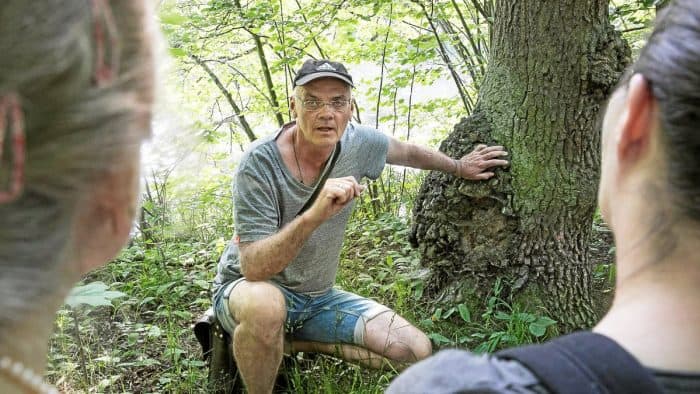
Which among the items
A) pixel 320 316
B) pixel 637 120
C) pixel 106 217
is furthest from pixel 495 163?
pixel 106 217

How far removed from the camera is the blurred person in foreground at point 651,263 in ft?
2.89

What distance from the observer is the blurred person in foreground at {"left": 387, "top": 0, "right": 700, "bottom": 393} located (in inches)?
34.7

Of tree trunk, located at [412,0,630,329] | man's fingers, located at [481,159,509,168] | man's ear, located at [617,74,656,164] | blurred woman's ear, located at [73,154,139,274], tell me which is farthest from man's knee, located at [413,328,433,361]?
blurred woman's ear, located at [73,154,139,274]

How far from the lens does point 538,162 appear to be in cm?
321

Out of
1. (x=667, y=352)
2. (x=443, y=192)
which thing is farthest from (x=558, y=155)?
(x=667, y=352)

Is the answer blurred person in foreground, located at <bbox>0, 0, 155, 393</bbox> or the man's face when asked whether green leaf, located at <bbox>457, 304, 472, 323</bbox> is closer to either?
the man's face

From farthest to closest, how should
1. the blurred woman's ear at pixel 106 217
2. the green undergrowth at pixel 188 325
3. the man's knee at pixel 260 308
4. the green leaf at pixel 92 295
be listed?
the green undergrowth at pixel 188 325, the man's knee at pixel 260 308, the green leaf at pixel 92 295, the blurred woman's ear at pixel 106 217

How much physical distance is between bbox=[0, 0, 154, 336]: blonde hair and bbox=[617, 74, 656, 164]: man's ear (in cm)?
73

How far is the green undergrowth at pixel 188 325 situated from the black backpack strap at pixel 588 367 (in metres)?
2.10

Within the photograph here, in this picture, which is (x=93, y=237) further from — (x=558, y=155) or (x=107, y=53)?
(x=558, y=155)

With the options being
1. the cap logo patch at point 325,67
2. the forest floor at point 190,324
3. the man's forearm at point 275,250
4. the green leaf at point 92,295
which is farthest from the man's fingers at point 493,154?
the green leaf at point 92,295

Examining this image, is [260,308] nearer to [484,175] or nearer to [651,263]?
[484,175]

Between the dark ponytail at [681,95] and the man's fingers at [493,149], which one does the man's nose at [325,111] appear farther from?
the dark ponytail at [681,95]

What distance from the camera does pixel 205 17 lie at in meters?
5.59
